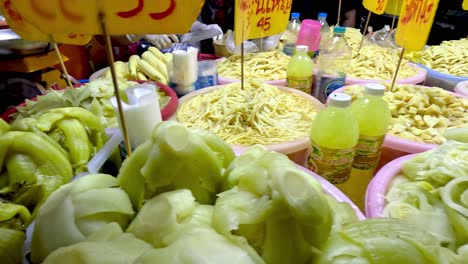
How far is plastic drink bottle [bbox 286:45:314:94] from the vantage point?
5.58 feet

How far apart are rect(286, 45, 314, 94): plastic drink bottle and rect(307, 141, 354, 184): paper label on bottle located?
0.76m

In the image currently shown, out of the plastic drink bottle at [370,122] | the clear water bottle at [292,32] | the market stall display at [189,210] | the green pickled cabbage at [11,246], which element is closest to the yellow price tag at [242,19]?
the plastic drink bottle at [370,122]

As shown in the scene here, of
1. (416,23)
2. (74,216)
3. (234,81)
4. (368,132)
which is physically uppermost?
(416,23)

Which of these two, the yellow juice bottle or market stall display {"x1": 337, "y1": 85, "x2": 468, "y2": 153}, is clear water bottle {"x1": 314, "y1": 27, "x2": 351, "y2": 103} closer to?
market stall display {"x1": 337, "y1": 85, "x2": 468, "y2": 153}

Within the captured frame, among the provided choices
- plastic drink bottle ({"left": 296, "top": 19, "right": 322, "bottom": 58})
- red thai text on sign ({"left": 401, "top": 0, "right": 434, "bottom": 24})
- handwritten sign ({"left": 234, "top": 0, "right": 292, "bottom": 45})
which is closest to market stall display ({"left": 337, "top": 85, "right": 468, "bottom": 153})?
red thai text on sign ({"left": 401, "top": 0, "right": 434, "bottom": 24})

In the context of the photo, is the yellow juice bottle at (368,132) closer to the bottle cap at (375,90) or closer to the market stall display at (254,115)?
the bottle cap at (375,90)

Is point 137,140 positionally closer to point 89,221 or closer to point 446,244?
point 89,221

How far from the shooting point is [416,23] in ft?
4.17

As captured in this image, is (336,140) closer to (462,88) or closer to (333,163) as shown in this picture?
(333,163)

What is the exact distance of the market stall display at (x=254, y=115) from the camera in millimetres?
1286

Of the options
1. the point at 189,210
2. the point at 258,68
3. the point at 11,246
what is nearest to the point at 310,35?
the point at 258,68

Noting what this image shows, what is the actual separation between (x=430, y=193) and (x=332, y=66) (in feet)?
3.44

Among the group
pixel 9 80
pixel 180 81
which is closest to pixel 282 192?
pixel 180 81

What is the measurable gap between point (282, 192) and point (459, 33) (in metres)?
4.40
